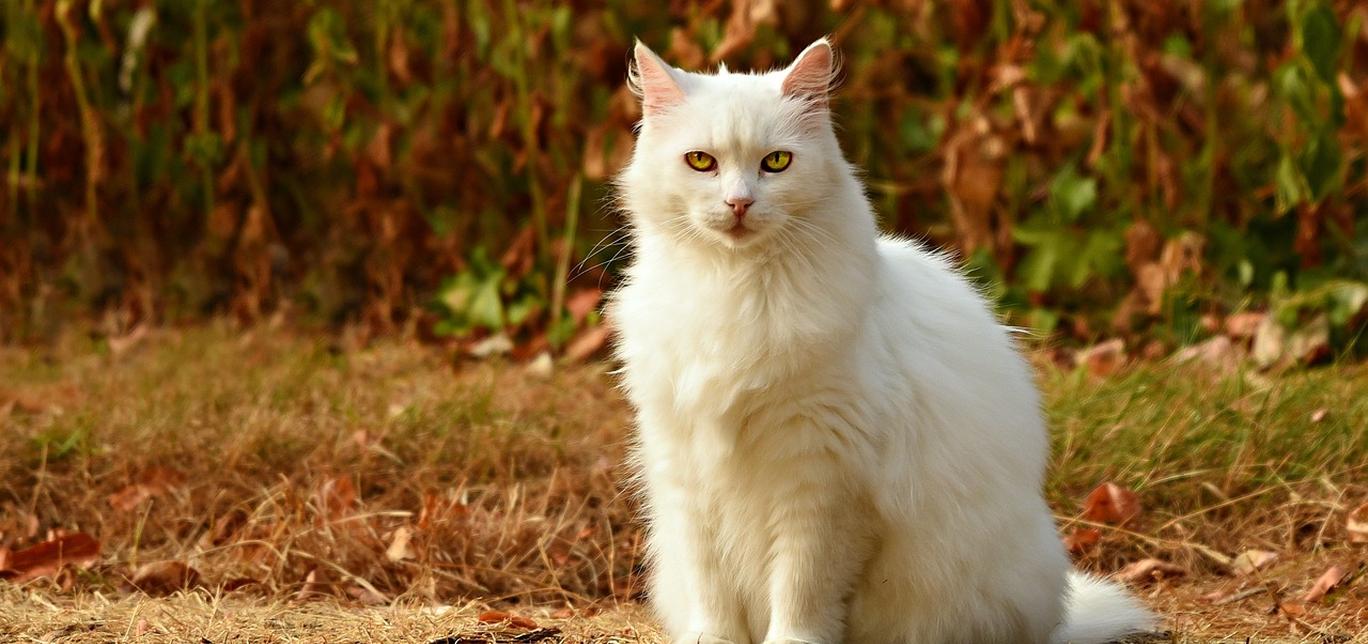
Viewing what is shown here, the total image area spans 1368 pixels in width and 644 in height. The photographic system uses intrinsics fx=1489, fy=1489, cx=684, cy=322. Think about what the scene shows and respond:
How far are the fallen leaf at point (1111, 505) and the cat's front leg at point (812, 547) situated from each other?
4.15 feet

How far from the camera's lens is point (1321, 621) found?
118 inches

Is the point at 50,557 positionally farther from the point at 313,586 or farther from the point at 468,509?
the point at 468,509

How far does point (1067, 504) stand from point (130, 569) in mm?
2303

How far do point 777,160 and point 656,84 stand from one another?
0.26 meters

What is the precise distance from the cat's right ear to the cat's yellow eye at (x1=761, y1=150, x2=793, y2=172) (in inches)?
7.4

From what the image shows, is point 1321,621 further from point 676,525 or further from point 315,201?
point 315,201

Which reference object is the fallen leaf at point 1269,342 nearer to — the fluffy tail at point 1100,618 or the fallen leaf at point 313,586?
the fluffy tail at point 1100,618

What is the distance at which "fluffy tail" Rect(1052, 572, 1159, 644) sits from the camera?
9.42ft

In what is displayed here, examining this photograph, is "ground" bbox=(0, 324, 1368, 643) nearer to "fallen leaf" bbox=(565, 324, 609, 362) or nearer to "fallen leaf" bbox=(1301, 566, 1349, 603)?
"fallen leaf" bbox=(1301, 566, 1349, 603)

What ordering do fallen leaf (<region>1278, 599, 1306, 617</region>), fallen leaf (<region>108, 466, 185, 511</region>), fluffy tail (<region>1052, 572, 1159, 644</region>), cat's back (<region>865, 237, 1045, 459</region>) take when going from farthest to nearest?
fallen leaf (<region>108, 466, 185, 511</region>) < fallen leaf (<region>1278, 599, 1306, 617</region>) < fluffy tail (<region>1052, 572, 1159, 644</region>) < cat's back (<region>865, 237, 1045, 459</region>)

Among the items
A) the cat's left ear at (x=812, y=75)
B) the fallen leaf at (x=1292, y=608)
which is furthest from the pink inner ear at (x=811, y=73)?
the fallen leaf at (x=1292, y=608)

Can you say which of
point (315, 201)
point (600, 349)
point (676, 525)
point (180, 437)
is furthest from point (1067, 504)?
point (315, 201)

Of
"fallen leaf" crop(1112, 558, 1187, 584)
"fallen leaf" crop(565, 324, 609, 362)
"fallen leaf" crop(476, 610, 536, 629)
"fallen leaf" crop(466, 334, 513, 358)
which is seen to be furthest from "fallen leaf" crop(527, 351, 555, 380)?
"fallen leaf" crop(1112, 558, 1187, 584)

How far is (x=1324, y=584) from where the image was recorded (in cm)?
318
